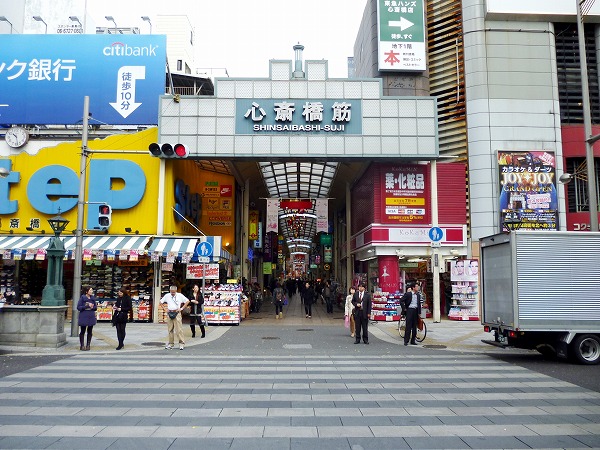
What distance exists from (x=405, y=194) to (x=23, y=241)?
17.0 m

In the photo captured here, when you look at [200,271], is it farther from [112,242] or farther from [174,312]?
[174,312]

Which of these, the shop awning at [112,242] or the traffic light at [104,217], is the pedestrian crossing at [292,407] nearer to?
the traffic light at [104,217]

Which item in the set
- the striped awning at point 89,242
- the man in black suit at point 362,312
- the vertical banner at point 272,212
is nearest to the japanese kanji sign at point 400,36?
the vertical banner at point 272,212

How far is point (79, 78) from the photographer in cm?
2533

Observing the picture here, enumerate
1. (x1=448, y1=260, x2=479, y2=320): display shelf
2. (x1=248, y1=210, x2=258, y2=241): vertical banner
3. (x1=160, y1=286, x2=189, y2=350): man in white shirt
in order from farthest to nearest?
(x1=248, y1=210, x2=258, y2=241): vertical banner, (x1=448, y1=260, x2=479, y2=320): display shelf, (x1=160, y1=286, x2=189, y2=350): man in white shirt

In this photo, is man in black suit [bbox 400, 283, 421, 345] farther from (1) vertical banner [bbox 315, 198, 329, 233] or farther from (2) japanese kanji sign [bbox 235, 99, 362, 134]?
(1) vertical banner [bbox 315, 198, 329, 233]

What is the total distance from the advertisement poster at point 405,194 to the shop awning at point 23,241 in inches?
574

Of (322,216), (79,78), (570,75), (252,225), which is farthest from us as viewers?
(252,225)

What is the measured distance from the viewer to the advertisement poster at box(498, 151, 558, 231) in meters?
24.1

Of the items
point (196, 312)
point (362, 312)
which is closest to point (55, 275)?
point (196, 312)

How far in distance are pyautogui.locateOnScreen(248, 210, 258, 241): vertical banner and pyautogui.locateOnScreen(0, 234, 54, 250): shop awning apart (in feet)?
53.0

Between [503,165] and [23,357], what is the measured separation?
69.7ft

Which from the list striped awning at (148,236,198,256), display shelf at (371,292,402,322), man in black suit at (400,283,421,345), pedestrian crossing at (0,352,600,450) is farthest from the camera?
display shelf at (371,292,402,322)

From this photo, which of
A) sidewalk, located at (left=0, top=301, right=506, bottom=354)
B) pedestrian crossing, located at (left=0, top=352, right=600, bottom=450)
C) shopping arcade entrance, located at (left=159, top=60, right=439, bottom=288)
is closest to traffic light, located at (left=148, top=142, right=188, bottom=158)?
sidewalk, located at (left=0, top=301, right=506, bottom=354)
